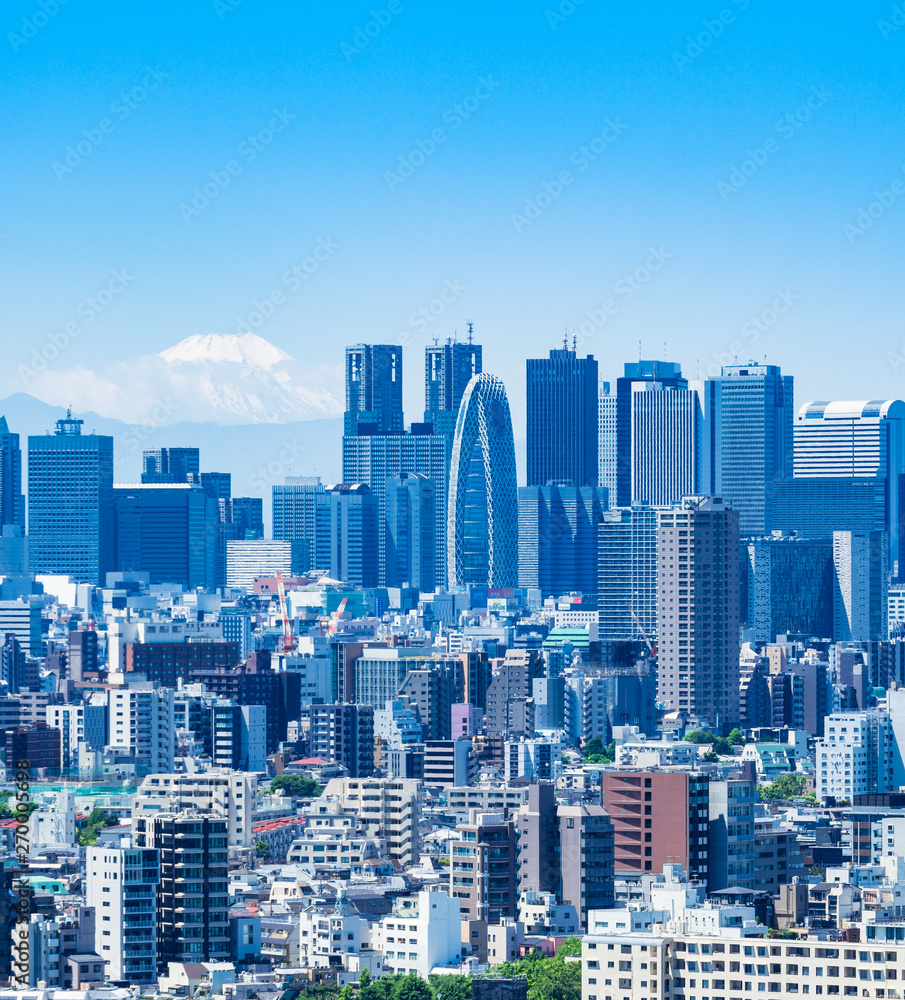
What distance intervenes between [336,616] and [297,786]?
9179cm

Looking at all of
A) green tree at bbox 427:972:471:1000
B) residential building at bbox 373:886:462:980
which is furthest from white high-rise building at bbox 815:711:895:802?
green tree at bbox 427:972:471:1000

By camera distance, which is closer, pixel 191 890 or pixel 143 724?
pixel 191 890

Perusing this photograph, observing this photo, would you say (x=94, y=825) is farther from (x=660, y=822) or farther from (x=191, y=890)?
(x=191, y=890)

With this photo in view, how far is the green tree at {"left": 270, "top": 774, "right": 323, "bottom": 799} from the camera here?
81431 millimetres

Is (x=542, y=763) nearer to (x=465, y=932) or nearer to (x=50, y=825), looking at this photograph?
(x=50, y=825)

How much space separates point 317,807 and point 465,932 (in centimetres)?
2145

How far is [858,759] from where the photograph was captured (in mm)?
84812

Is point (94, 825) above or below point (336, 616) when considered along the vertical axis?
below

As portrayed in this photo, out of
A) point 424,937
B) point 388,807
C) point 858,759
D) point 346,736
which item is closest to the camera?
point 424,937

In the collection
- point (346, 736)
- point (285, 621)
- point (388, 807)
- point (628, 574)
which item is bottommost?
point (388, 807)

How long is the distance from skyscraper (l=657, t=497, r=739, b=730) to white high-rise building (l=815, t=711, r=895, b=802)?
A: 23.6 m

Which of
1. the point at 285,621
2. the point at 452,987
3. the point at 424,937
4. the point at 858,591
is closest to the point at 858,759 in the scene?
the point at 424,937

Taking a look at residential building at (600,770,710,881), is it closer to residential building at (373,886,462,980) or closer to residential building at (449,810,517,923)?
residential building at (449,810,517,923)

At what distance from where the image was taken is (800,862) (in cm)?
5975
